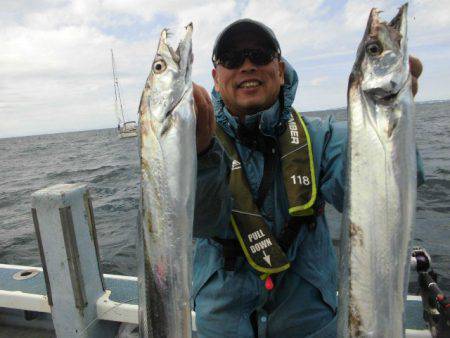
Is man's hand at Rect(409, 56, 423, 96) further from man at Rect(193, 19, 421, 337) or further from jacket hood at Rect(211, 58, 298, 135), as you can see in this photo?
jacket hood at Rect(211, 58, 298, 135)

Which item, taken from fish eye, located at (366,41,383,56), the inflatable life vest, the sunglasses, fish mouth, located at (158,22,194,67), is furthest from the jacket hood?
fish eye, located at (366,41,383,56)

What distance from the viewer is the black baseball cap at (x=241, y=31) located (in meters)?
2.69

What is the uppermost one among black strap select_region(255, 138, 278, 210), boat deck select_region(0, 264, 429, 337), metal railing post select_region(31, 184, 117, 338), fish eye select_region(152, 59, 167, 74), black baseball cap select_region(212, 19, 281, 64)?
black baseball cap select_region(212, 19, 281, 64)

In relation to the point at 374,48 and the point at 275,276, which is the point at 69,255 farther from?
the point at 374,48

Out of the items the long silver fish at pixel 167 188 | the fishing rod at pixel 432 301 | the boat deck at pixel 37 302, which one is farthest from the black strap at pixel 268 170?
the boat deck at pixel 37 302

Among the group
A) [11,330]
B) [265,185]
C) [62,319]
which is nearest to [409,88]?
[265,185]

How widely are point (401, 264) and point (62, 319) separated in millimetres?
3587

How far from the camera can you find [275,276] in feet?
8.55

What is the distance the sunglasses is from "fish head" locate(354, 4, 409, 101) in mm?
1194

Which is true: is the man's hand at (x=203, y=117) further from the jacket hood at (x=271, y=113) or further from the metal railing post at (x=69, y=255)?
the metal railing post at (x=69, y=255)

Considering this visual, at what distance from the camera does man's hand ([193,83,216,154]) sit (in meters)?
1.96

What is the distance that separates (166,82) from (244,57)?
1158 millimetres

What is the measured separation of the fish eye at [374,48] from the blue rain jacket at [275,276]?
1.03 m

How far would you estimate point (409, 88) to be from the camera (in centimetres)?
155
